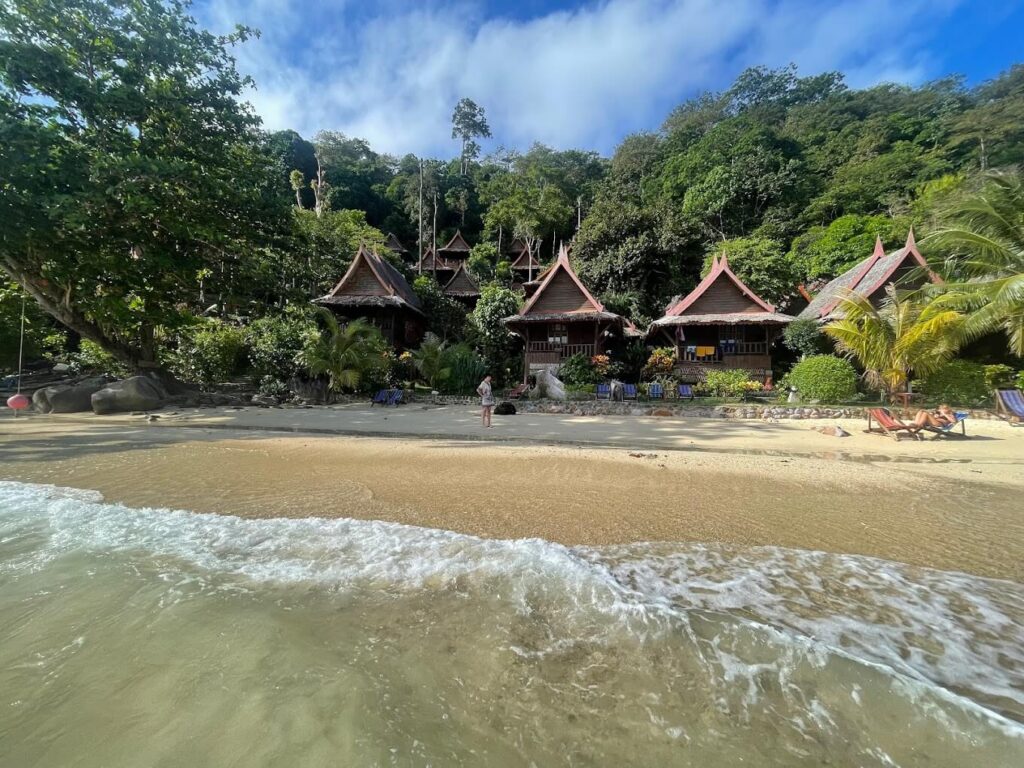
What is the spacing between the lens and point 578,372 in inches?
695

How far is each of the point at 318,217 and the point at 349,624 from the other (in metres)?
29.6

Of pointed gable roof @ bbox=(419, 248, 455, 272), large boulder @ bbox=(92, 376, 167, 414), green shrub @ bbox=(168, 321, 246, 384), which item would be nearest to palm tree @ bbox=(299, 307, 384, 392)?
large boulder @ bbox=(92, 376, 167, 414)

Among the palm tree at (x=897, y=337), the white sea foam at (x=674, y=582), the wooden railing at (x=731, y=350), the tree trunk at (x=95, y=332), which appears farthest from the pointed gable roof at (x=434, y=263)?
the white sea foam at (x=674, y=582)

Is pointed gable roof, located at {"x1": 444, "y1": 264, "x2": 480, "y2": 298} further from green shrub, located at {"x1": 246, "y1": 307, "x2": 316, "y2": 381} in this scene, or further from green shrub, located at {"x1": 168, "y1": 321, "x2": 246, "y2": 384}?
green shrub, located at {"x1": 168, "y1": 321, "x2": 246, "y2": 384}

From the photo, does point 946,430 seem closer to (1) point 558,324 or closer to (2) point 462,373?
(1) point 558,324

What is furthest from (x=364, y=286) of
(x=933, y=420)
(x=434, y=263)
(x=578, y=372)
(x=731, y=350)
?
(x=933, y=420)

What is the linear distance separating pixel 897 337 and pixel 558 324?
469 inches

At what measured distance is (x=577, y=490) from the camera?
522cm

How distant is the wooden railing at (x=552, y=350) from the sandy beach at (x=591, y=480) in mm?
10027

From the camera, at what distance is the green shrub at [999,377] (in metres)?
13.0

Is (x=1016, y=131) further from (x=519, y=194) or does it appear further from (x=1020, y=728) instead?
(x=1020, y=728)

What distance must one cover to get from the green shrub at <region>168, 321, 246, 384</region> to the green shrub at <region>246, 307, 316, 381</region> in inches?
69.7

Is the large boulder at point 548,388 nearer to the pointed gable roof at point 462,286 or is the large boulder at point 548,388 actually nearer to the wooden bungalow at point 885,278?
the wooden bungalow at point 885,278

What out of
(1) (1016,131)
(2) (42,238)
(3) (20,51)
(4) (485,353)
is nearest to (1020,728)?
(2) (42,238)
